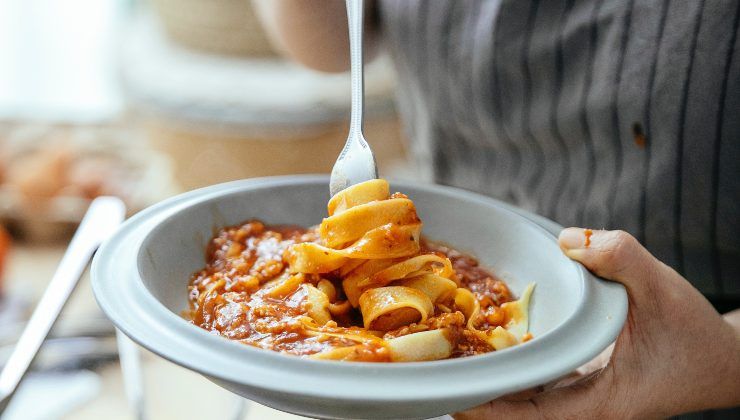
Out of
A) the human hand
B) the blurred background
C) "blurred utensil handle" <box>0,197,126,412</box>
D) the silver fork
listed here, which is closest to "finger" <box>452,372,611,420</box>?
the human hand

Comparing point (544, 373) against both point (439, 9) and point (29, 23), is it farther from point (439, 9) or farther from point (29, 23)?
point (29, 23)

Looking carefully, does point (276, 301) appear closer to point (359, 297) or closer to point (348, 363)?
point (359, 297)

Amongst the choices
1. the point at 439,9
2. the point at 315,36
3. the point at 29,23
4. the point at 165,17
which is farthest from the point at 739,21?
the point at 29,23

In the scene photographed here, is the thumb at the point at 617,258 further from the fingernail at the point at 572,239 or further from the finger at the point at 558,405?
the finger at the point at 558,405

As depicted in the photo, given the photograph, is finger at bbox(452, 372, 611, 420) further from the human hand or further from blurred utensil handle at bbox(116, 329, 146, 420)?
blurred utensil handle at bbox(116, 329, 146, 420)

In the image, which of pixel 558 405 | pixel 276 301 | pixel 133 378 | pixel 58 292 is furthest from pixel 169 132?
pixel 558 405

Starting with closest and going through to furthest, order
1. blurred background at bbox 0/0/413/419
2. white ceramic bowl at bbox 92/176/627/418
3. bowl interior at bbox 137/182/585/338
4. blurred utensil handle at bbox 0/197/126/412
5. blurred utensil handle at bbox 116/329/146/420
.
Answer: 1. white ceramic bowl at bbox 92/176/627/418
2. blurred utensil handle at bbox 0/197/126/412
3. bowl interior at bbox 137/182/585/338
4. blurred utensil handle at bbox 116/329/146/420
5. blurred background at bbox 0/0/413/419

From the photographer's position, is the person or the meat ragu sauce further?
the person
